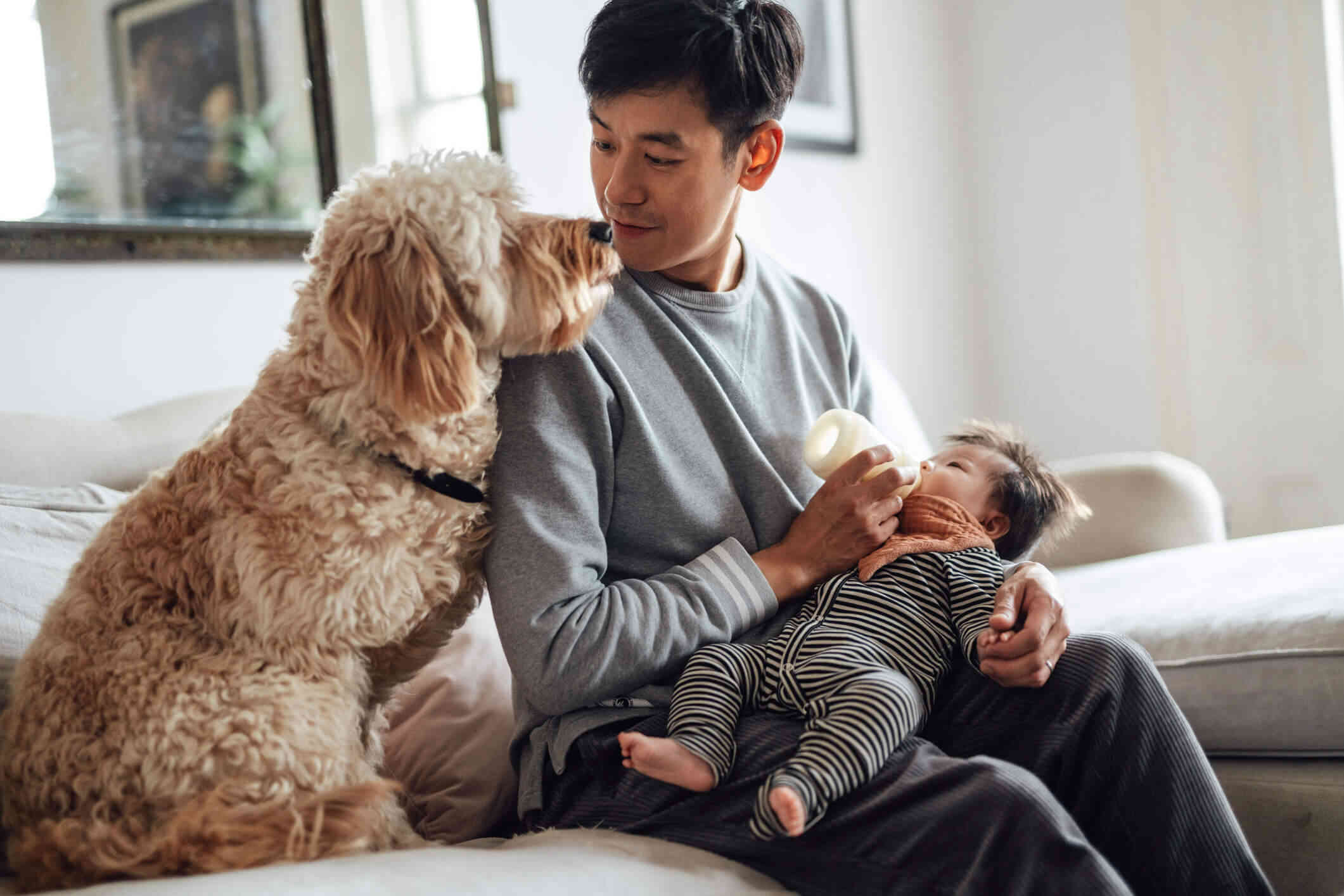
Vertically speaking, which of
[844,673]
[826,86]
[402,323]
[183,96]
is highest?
[826,86]

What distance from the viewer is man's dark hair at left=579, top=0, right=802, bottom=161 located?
1.32 meters

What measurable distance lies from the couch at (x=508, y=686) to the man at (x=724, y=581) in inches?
4.0

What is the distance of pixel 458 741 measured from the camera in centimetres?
142

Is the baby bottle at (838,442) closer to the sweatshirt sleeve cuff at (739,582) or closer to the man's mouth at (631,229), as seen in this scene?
the sweatshirt sleeve cuff at (739,582)

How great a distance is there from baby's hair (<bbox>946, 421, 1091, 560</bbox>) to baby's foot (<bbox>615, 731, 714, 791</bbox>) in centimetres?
63

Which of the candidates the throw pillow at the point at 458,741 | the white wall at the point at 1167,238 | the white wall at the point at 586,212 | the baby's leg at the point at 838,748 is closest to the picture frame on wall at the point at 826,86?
the white wall at the point at 586,212

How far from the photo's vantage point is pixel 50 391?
1778mm

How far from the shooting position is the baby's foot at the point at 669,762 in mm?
1077

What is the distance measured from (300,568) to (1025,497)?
92 cm

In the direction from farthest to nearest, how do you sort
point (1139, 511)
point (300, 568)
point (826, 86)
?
point (826, 86) → point (1139, 511) → point (300, 568)

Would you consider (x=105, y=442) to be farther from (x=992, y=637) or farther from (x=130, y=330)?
(x=992, y=637)

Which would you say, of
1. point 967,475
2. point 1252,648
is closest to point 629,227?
point 967,475

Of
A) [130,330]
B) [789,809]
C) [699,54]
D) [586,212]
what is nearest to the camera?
[789,809]

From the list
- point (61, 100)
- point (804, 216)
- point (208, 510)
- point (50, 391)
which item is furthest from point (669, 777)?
point (804, 216)
